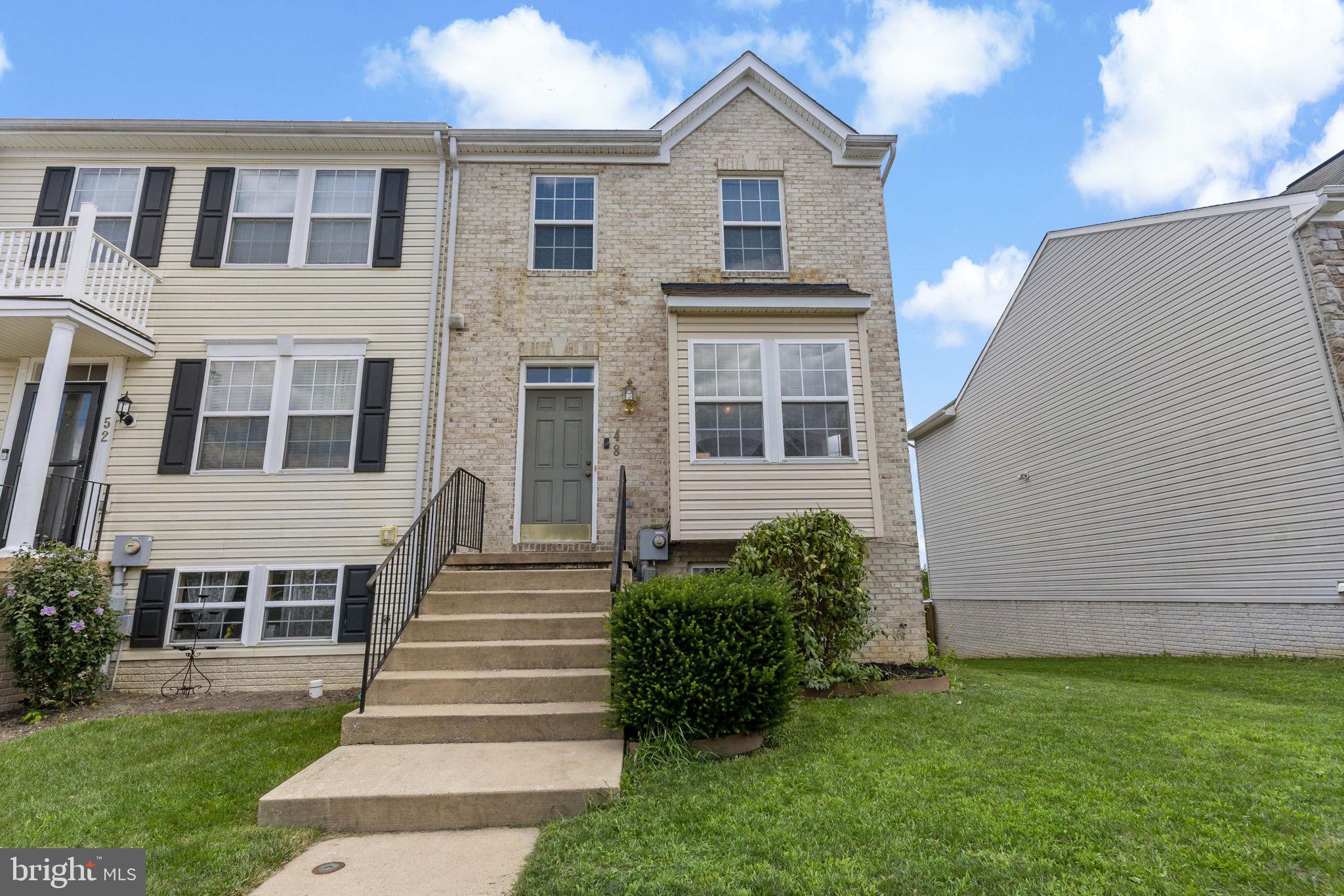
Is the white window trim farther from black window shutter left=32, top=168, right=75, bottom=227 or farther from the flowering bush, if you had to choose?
black window shutter left=32, top=168, right=75, bottom=227

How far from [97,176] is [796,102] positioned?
372 inches

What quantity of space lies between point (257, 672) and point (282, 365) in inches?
144

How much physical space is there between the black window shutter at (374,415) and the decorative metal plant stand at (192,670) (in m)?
2.38

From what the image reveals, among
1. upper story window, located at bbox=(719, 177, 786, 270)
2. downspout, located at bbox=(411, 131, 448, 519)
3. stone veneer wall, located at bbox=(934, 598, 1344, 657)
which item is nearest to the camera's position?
downspout, located at bbox=(411, 131, 448, 519)

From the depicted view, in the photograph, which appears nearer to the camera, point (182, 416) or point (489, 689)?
point (489, 689)

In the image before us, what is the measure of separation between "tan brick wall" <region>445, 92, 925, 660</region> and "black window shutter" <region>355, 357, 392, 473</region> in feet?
2.49

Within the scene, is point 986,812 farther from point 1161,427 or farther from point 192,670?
point 1161,427

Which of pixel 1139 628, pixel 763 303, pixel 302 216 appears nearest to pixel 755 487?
pixel 763 303

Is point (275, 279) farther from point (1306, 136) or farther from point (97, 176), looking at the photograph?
point (1306, 136)

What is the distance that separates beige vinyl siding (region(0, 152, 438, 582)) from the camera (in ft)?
24.3

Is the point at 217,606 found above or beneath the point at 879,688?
above

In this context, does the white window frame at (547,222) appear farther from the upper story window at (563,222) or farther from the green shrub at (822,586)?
the green shrub at (822,586)

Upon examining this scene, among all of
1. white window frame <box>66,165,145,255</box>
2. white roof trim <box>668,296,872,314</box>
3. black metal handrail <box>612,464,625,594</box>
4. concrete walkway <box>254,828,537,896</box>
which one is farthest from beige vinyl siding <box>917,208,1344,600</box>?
white window frame <box>66,165,145,255</box>

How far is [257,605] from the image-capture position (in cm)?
725
